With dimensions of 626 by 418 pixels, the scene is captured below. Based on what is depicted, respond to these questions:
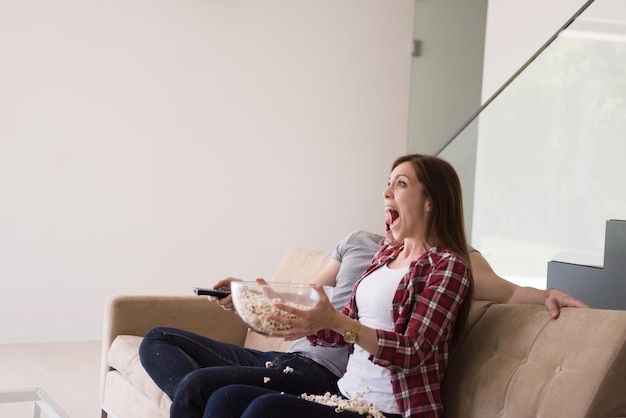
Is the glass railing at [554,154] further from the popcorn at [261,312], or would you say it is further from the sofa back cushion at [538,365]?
the popcorn at [261,312]

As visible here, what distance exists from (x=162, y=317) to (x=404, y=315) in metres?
1.43

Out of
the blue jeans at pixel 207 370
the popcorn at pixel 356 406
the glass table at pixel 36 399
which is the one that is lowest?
the glass table at pixel 36 399

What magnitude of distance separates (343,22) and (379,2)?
37 cm

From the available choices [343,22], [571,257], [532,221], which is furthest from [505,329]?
[343,22]

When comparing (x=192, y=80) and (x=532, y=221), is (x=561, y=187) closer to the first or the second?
(x=532, y=221)

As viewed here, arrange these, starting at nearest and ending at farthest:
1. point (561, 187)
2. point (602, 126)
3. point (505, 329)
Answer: point (505, 329) → point (602, 126) → point (561, 187)

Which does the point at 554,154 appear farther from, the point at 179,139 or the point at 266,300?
the point at 179,139

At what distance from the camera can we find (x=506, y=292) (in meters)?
2.14

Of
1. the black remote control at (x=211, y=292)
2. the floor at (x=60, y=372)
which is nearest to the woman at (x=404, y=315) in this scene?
the black remote control at (x=211, y=292)

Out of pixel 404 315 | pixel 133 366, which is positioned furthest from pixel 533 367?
pixel 133 366

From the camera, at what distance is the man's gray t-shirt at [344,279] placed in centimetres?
239

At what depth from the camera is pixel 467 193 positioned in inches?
155

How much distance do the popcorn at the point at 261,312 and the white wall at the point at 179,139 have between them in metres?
3.56

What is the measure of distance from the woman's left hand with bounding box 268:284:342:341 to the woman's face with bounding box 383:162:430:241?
44cm
